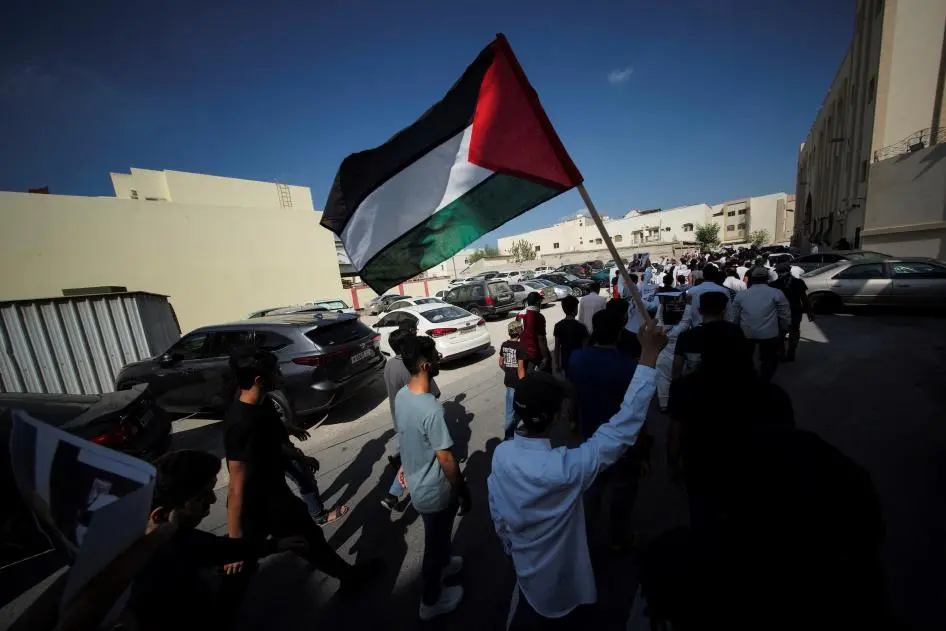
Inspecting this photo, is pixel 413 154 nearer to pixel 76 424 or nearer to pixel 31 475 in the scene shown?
pixel 31 475

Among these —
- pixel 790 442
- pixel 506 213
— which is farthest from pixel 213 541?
pixel 506 213

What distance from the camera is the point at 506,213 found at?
9.14ft

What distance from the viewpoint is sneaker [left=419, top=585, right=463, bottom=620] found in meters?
2.23

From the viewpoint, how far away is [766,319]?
4363mm

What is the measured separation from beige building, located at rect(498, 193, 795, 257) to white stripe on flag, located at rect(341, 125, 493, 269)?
204 ft

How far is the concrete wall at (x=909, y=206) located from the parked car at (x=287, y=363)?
24.9m

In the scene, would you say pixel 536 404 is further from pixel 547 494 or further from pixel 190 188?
pixel 190 188

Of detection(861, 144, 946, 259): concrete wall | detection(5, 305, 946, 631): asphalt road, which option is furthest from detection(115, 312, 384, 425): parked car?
detection(861, 144, 946, 259): concrete wall

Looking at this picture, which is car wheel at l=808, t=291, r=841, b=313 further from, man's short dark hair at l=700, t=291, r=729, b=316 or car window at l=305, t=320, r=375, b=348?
car window at l=305, t=320, r=375, b=348

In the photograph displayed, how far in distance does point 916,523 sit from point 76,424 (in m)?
7.07

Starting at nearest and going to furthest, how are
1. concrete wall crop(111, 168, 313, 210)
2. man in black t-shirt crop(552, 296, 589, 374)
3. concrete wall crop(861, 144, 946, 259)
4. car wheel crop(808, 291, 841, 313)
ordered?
man in black t-shirt crop(552, 296, 589, 374), car wheel crop(808, 291, 841, 313), concrete wall crop(861, 144, 946, 259), concrete wall crop(111, 168, 313, 210)

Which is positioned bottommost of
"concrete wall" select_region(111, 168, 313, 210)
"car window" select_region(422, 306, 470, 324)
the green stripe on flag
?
"car window" select_region(422, 306, 470, 324)

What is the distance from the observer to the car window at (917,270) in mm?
8570

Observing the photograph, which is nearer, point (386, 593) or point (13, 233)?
point (386, 593)
